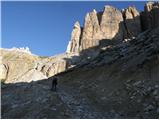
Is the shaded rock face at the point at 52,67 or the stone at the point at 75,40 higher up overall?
the stone at the point at 75,40

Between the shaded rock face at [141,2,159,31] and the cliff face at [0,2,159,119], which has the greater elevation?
the shaded rock face at [141,2,159,31]

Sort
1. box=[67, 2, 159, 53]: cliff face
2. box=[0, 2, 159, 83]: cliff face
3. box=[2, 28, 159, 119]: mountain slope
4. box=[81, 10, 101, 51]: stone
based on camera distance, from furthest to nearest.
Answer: box=[81, 10, 101, 51]: stone < box=[67, 2, 159, 53]: cliff face < box=[0, 2, 159, 83]: cliff face < box=[2, 28, 159, 119]: mountain slope

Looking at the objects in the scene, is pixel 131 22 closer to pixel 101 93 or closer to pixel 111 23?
pixel 111 23

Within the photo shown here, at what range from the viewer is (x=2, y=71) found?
146625 mm

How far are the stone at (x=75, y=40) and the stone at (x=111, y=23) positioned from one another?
452 inches

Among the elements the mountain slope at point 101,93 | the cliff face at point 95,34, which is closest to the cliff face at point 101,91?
the mountain slope at point 101,93

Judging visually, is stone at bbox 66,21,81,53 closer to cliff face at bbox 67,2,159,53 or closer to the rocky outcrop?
cliff face at bbox 67,2,159,53

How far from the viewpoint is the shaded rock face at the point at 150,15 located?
122062mm

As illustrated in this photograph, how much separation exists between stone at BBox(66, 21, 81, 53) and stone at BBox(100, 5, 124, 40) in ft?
37.6

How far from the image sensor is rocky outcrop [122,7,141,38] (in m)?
132

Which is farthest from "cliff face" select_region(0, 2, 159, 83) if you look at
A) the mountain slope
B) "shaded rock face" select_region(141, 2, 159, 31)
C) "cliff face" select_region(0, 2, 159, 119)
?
the mountain slope

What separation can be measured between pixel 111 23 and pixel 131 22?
28.1ft

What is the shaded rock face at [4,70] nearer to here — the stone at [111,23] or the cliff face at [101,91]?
the stone at [111,23]

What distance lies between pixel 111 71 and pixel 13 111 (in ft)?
69.1
